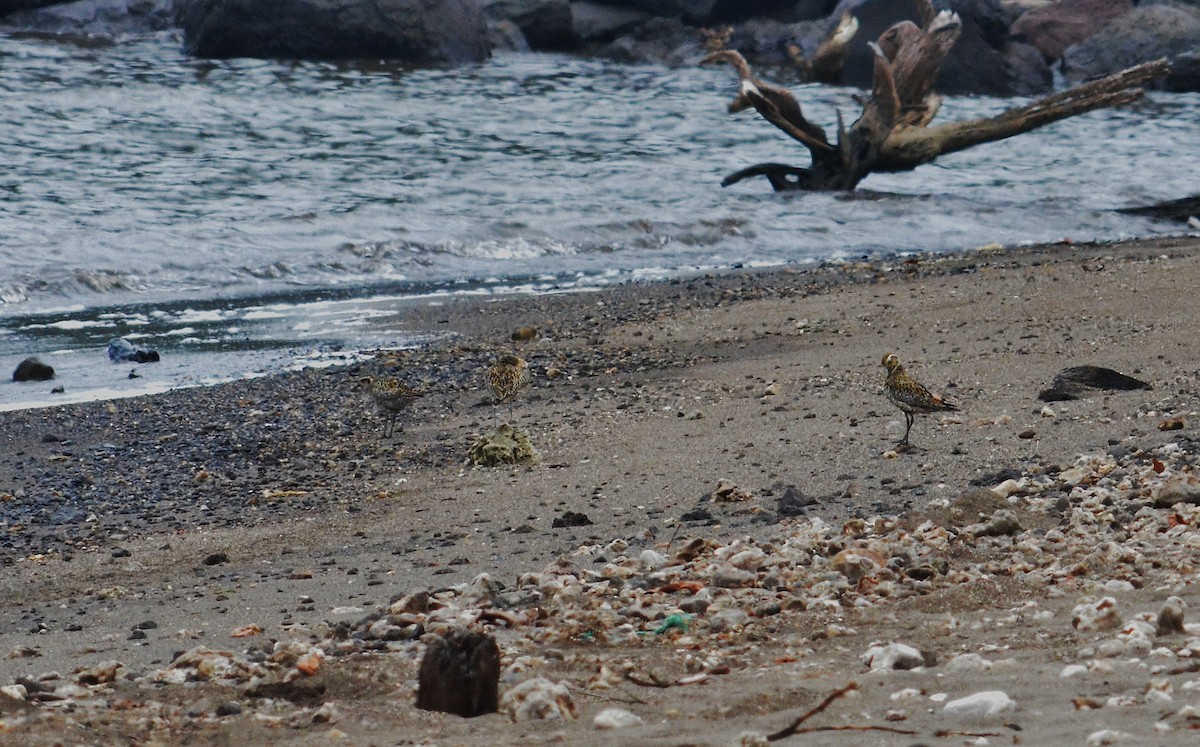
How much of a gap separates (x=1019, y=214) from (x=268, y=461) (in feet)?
37.0

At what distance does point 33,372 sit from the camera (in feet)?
31.7

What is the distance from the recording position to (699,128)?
24.4 m

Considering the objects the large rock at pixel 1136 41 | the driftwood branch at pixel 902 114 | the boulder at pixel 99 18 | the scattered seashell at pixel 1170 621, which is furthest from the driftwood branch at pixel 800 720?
the boulder at pixel 99 18

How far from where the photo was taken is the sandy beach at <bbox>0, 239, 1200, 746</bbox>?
3535mm

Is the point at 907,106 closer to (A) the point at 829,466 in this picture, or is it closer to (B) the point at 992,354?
(B) the point at 992,354

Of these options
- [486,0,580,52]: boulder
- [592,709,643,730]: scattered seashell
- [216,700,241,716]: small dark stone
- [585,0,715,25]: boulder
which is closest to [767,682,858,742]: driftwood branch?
[592,709,643,730]: scattered seashell

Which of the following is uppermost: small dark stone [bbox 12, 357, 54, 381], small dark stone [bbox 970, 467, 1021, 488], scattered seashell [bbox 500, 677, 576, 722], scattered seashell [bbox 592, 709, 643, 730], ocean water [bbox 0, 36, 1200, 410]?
scattered seashell [bbox 592, 709, 643, 730]

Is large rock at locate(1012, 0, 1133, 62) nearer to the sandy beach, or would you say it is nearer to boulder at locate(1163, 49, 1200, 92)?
boulder at locate(1163, 49, 1200, 92)

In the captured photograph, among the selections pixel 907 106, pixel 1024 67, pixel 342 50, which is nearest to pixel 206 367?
pixel 907 106

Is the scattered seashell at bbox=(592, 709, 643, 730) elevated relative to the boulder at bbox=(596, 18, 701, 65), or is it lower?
elevated

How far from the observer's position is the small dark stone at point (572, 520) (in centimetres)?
586

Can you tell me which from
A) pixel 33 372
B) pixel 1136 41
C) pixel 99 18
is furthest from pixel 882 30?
pixel 33 372

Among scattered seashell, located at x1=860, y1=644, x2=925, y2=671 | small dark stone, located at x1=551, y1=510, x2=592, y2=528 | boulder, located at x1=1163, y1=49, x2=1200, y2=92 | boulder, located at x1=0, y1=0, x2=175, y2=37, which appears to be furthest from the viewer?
boulder, located at x1=0, y1=0, x2=175, y2=37

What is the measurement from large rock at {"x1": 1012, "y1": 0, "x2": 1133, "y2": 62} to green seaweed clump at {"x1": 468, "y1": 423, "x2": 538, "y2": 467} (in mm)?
30321
